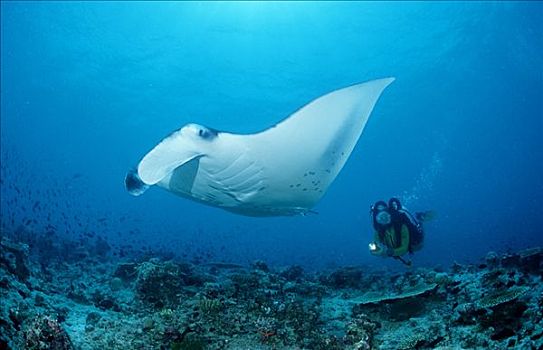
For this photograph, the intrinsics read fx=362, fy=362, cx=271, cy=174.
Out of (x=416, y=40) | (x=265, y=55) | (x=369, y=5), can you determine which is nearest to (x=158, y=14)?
(x=265, y=55)

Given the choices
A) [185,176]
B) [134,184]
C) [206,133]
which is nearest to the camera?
[206,133]

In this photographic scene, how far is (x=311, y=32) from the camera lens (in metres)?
29.7

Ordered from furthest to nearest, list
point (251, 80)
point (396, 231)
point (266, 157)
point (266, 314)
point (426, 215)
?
point (251, 80), point (426, 215), point (396, 231), point (266, 157), point (266, 314)

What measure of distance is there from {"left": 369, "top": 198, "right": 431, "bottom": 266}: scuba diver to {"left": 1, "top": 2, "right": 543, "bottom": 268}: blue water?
1221 cm

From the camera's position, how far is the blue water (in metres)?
26.5

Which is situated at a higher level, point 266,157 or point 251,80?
point 251,80

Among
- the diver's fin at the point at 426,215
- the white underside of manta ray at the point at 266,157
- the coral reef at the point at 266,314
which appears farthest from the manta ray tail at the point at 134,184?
the diver's fin at the point at 426,215

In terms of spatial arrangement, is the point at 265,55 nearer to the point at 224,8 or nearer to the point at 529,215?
the point at 224,8

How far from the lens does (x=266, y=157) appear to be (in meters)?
4.39

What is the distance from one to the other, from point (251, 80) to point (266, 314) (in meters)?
32.7

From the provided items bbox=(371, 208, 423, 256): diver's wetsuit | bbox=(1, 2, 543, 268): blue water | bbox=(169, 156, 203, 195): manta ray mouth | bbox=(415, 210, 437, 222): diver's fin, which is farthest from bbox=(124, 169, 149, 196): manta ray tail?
bbox=(1, 2, 543, 268): blue water

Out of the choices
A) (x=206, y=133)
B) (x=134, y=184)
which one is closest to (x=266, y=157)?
(x=206, y=133)

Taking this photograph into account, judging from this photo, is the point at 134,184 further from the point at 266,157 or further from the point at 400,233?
the point at 400,233

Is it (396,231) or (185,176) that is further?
(396,231)
